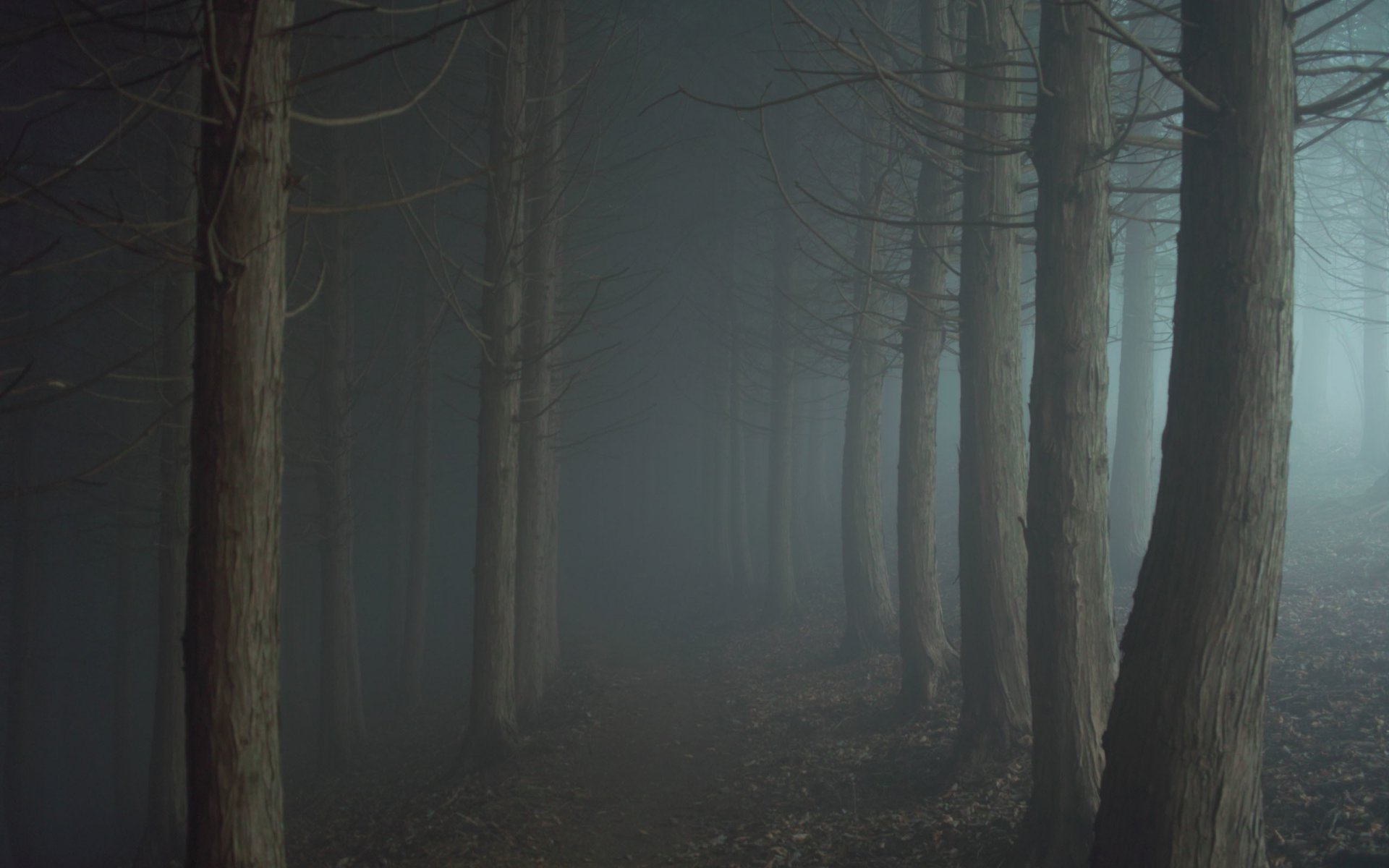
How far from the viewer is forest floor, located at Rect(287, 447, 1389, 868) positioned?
18.8 ft

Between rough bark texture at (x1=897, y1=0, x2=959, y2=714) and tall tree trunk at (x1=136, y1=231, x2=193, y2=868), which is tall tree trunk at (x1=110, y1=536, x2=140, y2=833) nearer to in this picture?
tall tree trunk at (x1=136, y1=231, x2=193, y2=868)

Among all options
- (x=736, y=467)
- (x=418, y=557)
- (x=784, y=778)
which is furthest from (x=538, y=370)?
(x=736, y=467)

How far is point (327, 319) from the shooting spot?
11766mm

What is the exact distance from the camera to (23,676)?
12953 millimetres

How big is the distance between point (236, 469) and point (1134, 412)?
15114 millimetres

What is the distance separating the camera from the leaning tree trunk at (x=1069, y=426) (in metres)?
5.04

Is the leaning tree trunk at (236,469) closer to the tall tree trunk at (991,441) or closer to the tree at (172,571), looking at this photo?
the tall tree trunk at (991,441)

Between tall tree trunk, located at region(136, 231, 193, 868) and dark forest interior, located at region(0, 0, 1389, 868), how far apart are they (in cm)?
7

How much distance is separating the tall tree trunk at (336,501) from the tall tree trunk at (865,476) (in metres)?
7.70

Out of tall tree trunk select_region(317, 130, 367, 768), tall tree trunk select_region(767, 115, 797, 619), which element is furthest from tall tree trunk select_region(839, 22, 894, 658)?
tall tree trunk select_region(317, 130, 367, 768)

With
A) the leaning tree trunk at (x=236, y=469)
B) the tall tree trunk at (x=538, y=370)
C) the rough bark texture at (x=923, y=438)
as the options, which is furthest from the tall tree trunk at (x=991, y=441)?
the leaning tree trunk at (x=236, y=469)

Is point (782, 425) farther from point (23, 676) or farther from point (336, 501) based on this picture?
point (23, 676)

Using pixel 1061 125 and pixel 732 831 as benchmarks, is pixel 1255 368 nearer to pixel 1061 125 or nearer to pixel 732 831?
pixel 1061 125

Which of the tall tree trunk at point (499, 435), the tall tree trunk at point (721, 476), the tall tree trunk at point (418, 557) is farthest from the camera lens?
the tall tree trunk at point (721, 476)
